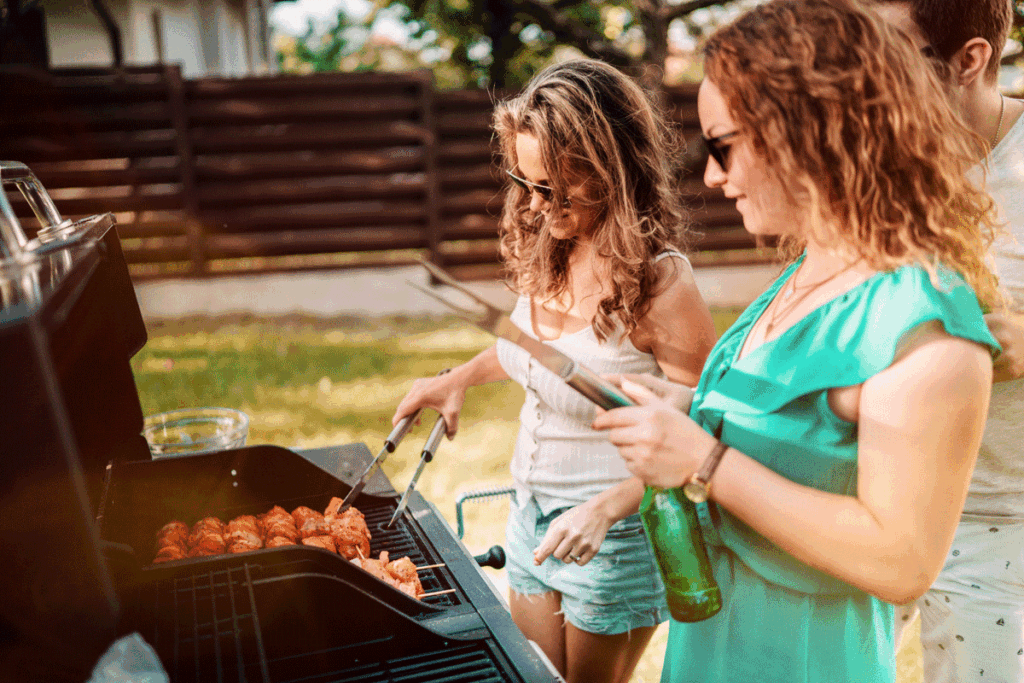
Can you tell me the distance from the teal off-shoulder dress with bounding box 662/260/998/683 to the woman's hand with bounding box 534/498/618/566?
21 centimetres

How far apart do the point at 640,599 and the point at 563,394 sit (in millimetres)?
505

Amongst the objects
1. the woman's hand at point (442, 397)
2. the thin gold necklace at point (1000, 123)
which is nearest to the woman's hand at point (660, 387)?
the woman's hand at point (442, 397)

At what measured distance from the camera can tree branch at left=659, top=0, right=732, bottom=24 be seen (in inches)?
333

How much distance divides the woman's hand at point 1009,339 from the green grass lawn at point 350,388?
1879mm

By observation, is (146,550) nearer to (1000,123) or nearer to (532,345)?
(532,345)

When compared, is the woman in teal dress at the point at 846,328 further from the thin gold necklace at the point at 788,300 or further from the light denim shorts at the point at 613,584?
the light denim shorts at the point at 613,584

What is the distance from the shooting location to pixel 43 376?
2.24ft

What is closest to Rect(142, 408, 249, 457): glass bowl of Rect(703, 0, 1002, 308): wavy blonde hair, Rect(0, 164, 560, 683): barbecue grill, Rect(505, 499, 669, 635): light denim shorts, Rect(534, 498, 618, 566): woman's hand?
Rect(0, 164, 560, 683): barbecue grill

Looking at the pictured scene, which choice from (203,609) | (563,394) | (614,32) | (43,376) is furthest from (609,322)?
(614,32)

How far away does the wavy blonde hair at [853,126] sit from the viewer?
0.92 m

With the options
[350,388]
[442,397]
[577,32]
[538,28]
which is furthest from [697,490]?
[538,28]

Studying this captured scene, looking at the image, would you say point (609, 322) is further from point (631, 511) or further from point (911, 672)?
point (911, 672)

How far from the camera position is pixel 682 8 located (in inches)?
335

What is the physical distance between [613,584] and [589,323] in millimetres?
597
